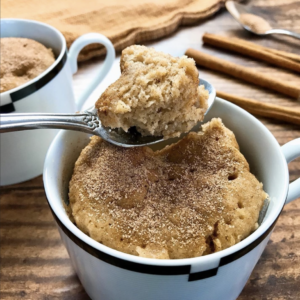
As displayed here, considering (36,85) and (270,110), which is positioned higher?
(36,85)

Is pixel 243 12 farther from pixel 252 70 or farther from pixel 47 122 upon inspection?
pixel 47 122

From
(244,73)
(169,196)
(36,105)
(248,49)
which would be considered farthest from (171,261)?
(248,49)

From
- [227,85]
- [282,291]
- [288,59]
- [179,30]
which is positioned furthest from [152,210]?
[179,30]

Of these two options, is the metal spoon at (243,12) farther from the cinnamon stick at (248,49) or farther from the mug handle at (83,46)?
the mug handle at (83,46)

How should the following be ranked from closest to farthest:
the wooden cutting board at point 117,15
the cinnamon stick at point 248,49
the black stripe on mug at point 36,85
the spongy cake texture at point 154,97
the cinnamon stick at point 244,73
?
the spongy cake texture at point 154,97, the black stripe on mug at point 36,85, the cinnamon stick at point 244,73, the cinnamon stick at point 248,49, the wooden cutting board at point 117,15

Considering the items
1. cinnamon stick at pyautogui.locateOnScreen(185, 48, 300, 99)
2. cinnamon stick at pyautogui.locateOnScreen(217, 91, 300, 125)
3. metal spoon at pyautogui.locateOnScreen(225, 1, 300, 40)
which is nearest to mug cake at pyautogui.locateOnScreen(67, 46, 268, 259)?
cinnamon stick at pyautogui.locateOnScreen(217, 91, 300, 125)

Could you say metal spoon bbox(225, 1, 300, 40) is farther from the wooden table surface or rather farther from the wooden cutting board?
the wooden table surface

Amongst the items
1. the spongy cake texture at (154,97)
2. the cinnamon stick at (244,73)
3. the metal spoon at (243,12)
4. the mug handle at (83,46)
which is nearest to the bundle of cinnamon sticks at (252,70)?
the cinnamon stick at (244,73)
